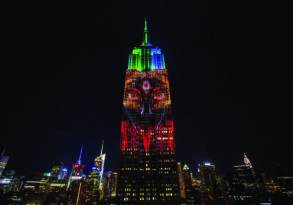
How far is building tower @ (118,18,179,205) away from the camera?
310 ft

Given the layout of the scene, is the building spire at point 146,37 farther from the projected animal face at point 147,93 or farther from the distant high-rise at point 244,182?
the distant high-rise at point 244,182

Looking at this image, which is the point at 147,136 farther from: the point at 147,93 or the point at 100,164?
the point at 100,164

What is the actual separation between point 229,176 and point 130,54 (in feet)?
298

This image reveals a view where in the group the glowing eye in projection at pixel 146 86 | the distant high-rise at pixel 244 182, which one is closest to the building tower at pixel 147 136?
the glowing eye in projection at pixel 146 86

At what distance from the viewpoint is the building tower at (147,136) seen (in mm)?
94562

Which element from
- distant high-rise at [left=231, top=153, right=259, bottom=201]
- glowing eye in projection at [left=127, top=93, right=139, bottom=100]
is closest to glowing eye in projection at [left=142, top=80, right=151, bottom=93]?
glowing eye in projection at [left=127, top=93, right=139, bottom=100]

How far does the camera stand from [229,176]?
5482 inches

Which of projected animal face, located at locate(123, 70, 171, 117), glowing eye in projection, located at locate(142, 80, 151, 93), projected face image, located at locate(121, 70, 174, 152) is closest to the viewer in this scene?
projected face image, located at locate(121, 70, 174, 152)

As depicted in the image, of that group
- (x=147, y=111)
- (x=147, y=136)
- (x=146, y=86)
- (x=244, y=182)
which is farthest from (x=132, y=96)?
(x=244, y=182)

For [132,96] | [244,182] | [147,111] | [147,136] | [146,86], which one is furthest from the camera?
[244,182]

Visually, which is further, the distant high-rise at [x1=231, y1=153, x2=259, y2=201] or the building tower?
the distant high-rise at [x1=231, y1=153, x2=259, y2=201]

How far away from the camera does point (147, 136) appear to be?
104812mm

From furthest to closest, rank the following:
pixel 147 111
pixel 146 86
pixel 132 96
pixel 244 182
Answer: pixel 244 182
pixel 146 86
pixel 147 111
pixel 132 96

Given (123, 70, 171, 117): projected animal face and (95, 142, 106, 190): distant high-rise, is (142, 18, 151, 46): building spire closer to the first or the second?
(123, 70, 171, 117): projected animal face
